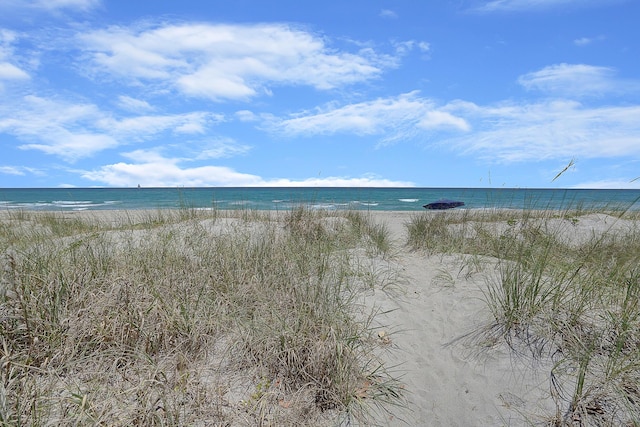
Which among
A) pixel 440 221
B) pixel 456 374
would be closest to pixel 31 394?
pixel 456 374

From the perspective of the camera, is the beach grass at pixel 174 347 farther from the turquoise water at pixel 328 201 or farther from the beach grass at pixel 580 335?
the turquoise water at pixel 328 201

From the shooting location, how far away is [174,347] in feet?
11.2

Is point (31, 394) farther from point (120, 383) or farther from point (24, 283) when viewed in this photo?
point (24, 283)

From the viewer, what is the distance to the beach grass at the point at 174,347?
2572 mm

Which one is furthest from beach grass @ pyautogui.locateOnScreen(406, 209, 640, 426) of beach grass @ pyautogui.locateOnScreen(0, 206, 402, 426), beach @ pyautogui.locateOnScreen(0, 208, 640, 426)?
beach grass @ pyautogui.locateOnScreen(0, 206, 402, 426)

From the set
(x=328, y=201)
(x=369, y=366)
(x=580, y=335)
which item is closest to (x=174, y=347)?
(x=369, y=366)

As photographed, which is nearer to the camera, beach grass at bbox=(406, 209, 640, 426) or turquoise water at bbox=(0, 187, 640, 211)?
beach grass at bbox=(406, 209, 640, 426)

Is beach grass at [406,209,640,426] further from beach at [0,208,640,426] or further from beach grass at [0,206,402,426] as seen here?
beach grass at [0,206,402,426]

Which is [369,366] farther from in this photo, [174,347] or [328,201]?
[328,201]

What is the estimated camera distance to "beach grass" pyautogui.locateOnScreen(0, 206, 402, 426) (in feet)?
8.44

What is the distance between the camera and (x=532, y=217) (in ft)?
32.6

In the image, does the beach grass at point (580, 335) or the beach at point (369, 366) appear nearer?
the beach at point (369, 366)

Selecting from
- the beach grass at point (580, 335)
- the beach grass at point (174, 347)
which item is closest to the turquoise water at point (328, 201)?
the beach grass at point (580, 335)

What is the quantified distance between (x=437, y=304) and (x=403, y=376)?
171 cm
